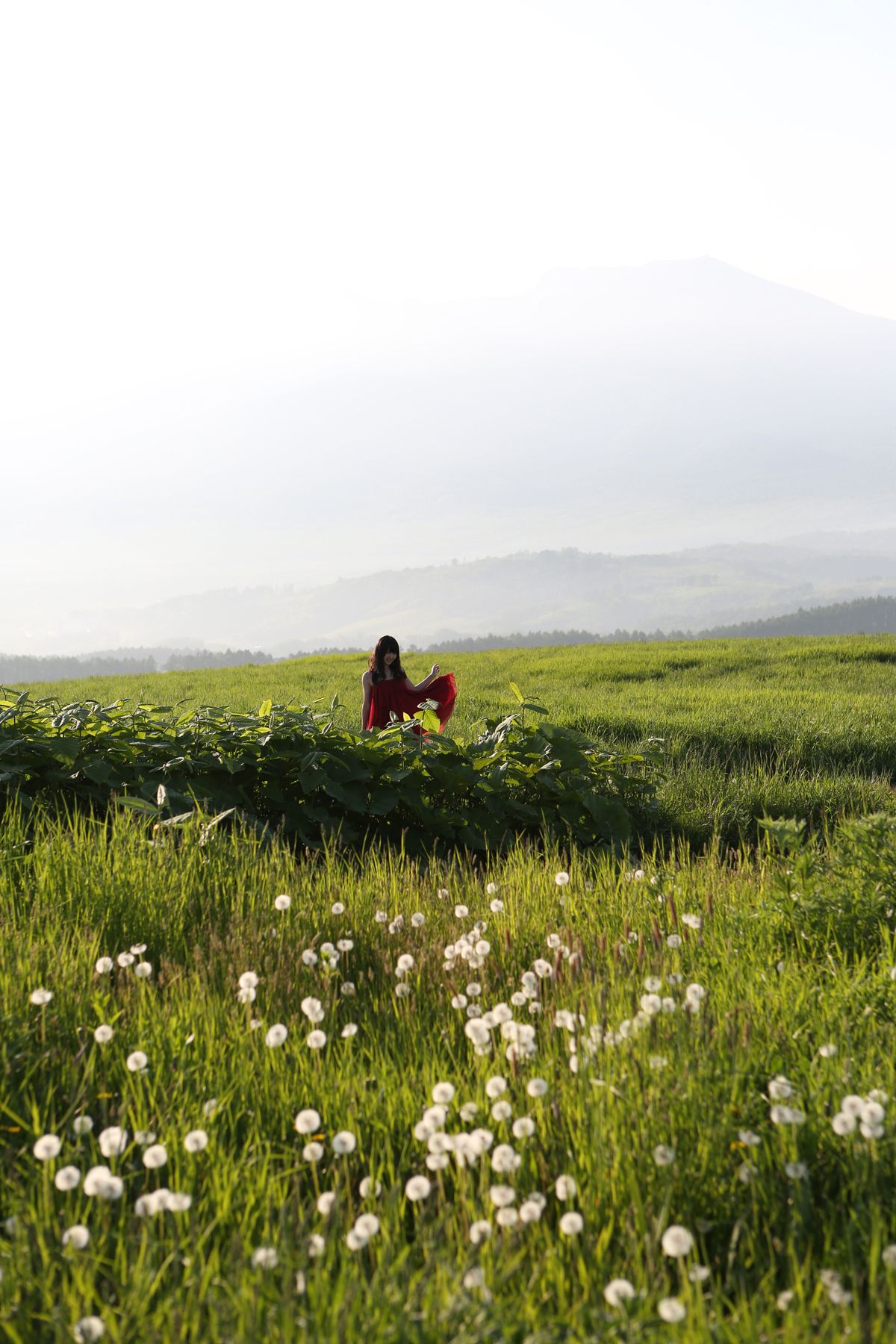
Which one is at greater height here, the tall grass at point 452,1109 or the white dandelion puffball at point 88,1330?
the white dandelion puffball at point 88,1330

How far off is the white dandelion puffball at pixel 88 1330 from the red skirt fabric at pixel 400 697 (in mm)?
8779

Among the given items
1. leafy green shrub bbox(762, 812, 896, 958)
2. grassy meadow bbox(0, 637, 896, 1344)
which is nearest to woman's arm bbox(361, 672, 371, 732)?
grassy meadow bbox(0, 637, 896, 1344)

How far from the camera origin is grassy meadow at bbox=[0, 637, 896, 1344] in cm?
194

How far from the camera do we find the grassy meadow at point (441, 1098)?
1.94 m

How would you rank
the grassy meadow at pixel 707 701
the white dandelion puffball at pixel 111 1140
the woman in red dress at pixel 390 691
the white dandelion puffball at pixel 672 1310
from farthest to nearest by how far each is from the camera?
the woman in red dress at pixel 390 691, the grassy meadow at pixel 707 701, the white dandelion puffball at pixel 111 1140, the white dandelion puffball at pixel 672 1310

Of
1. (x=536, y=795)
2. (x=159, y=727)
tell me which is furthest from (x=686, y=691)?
(x=159, y=727)

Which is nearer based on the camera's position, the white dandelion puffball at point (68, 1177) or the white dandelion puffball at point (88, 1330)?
the white dandelion puffball at point (88, 1330)

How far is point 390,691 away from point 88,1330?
8.91 metres

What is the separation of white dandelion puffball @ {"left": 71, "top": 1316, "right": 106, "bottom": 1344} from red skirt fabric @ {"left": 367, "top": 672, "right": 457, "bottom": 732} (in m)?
8.78

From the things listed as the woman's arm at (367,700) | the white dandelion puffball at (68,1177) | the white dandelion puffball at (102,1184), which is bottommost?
the white dandelion puffball at (68,1177)

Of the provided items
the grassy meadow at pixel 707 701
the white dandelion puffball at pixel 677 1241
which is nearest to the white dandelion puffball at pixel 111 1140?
the white dandelion puffball at pixel 677 1241

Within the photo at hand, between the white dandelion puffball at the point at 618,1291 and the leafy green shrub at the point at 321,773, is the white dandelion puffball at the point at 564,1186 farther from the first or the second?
the leafy green shrub at the point at 321,773

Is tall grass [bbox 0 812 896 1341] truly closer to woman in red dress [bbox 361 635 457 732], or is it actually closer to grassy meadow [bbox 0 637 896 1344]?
grassy meadow [bbox 0 637 896 1344]

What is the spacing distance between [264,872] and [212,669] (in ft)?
83.6
